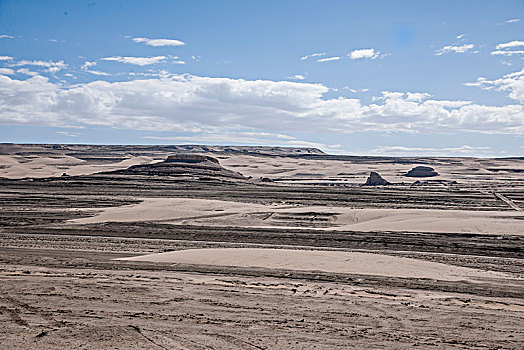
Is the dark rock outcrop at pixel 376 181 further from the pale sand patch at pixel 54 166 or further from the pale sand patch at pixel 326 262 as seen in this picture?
the pale sand patch at pixel 54 166

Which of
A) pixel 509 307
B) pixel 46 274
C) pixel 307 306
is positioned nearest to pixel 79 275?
pixel 46 274

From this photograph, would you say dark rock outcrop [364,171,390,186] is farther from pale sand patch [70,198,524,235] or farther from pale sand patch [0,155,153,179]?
pale sand patch [0,155,153,179]

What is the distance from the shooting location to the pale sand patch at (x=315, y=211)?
20656mm

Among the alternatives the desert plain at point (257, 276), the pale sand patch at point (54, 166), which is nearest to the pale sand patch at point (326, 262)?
the desert plain at point (257, 276)

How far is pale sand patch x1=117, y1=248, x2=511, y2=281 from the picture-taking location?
1293 cm

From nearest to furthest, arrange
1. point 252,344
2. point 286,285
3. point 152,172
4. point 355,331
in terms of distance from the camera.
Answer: point 252,344
point 355,331
point 286,285
point 152,172

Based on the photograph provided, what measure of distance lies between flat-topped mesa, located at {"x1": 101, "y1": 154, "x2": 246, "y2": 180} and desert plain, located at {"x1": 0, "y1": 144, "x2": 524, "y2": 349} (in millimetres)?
16337

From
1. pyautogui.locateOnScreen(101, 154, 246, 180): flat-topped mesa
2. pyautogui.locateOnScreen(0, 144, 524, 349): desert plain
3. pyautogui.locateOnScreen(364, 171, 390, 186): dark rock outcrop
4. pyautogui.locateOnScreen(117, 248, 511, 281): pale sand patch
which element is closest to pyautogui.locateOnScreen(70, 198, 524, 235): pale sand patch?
pyautogui.locateOnScreen(0, 144, 524, 349): desert plain

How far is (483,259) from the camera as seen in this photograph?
1509 centimetres

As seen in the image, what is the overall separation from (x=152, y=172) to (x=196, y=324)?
3897 cm

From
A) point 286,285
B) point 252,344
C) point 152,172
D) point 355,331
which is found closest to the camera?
→ point 252,344

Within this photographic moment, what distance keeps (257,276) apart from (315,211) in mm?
13852

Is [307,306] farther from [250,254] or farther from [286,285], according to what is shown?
[250,254]

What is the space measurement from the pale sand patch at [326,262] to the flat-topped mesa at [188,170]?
28779 millimetres
